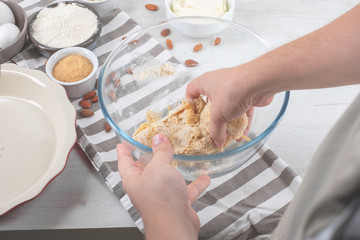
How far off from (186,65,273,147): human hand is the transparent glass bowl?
137mm

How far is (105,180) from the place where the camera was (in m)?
0.84

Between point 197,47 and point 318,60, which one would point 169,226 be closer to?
point 318,60

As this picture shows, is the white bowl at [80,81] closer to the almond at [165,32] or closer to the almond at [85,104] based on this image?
the almond at [85,104]

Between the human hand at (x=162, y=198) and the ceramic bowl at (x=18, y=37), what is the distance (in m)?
0.62

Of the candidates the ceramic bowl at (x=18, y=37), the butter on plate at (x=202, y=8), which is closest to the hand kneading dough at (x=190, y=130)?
the butter on plate at (x=202, y=8)

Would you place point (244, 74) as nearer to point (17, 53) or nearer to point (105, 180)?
point (105, 180)

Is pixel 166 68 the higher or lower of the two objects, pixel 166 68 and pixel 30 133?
the higher

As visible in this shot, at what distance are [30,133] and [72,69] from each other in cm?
21

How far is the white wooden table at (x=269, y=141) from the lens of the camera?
0.79m

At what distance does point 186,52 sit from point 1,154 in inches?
19.9

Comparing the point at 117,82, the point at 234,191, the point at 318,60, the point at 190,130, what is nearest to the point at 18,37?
the point at 117,82

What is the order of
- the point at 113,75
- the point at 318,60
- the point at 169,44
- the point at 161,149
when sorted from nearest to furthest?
the point at 318,60 → the point at 161,149 → the point at 113,75 → the point at 169,44

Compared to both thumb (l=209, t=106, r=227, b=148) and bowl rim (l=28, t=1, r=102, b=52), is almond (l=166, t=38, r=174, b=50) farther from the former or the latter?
thumb (l=209, t=106, r=227, b=148)

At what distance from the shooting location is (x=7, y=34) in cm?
100
